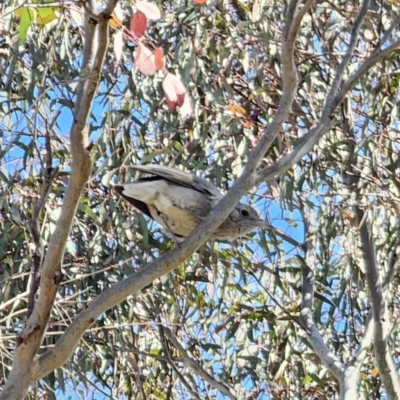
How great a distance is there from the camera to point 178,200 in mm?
4191

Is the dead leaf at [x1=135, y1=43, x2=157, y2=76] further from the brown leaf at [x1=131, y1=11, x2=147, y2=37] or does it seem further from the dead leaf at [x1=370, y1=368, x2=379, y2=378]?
the dead leaf at [x1=370, y1=368, x2=379, y2=378]

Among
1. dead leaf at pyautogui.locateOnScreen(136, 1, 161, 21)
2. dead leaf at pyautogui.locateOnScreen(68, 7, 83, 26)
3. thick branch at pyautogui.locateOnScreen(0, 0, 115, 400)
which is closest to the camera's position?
thick branch at pyautogui.locateOnScreen(0, 0, 115, 400)

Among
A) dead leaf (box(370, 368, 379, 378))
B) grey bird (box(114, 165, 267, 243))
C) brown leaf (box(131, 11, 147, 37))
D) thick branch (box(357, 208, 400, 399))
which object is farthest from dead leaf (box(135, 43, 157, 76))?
dead leaf (box(370, 368, 379, 378))

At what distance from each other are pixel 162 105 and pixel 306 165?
0.91 meters

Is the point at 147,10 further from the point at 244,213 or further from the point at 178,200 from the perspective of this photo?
the point at 244,213

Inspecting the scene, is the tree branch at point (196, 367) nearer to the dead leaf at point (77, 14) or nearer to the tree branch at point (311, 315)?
the tree branch at point (311, 315)

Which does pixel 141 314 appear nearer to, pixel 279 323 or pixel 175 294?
pixel 175 294

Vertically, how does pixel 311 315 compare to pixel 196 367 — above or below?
above

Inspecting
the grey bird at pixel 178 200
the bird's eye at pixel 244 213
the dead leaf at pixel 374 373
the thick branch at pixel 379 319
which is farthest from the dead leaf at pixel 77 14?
the dead leaf at pixel 374 373

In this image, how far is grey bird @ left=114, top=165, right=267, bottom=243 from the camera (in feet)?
13.6

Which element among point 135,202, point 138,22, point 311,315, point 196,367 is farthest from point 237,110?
point 138,22

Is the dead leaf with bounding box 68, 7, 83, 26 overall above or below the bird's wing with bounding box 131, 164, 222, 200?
below

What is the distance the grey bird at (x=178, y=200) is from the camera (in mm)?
4152

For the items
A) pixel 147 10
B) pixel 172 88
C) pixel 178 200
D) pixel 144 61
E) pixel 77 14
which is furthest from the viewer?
pixel 178 200
